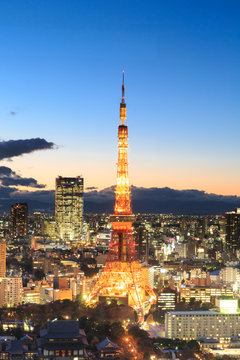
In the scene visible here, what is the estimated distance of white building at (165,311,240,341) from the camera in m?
14.8

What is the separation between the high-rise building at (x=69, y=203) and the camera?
43.6m

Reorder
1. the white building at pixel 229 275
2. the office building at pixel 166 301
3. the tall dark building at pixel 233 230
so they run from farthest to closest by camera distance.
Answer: the tall dark building at pixel 233 230 < the white building at pixel 229 275 < the office building at pixel 166 301

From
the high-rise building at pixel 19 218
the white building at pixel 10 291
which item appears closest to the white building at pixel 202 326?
the white building at pixel 10 291

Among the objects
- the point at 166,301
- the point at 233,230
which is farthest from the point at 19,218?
Answer: the point at 166,301

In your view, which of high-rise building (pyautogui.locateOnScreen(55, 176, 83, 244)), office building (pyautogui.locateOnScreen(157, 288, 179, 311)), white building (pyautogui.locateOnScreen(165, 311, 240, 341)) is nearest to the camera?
white building (pyautogui.locateOnScreen(165, 311, 240, 341))

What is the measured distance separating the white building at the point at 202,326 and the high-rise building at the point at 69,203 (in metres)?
28.8

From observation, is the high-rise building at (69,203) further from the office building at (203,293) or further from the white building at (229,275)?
the office building at (203,293)

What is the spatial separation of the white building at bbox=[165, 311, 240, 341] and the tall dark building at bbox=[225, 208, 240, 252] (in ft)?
69.2

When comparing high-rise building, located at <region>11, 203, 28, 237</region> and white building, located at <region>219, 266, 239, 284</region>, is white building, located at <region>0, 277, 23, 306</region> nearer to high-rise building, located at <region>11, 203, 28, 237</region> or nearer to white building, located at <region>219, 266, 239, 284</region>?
white building, located at <region>219, 266, 239, 284</region>

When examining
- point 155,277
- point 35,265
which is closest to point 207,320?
point 155,277

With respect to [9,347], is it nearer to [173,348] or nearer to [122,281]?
[173,348]

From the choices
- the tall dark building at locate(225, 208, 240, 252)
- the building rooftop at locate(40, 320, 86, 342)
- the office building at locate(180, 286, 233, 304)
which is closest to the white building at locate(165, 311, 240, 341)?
the building rooftop at locate(40, 320, 86, 342)

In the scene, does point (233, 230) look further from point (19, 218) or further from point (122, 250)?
point (122, 250)

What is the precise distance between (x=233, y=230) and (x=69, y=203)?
12.3 metres
